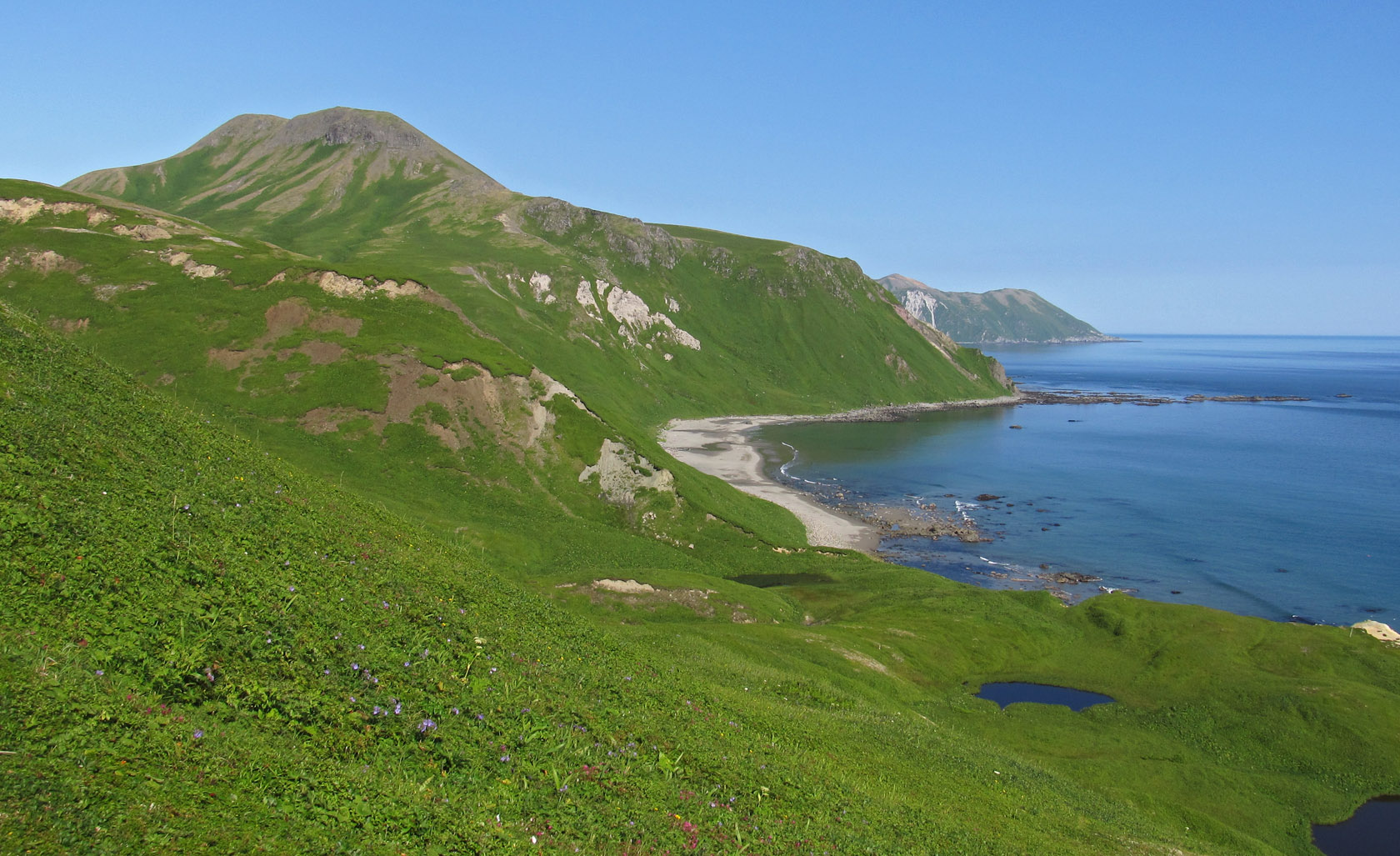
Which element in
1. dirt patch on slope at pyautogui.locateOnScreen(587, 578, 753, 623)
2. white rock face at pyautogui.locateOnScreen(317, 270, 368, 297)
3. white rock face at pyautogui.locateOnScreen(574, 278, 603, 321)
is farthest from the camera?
white rock face at pyautogui.locateOnScreen(574, 278, 603, 321)

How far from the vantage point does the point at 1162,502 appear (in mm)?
120062

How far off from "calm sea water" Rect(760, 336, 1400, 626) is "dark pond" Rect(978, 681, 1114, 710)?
30900 millimetres

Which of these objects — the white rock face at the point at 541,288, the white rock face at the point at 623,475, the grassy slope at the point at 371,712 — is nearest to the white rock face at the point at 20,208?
the white rock face at the point at 623,475

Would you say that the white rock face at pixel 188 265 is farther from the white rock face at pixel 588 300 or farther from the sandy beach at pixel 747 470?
the white rock face at pixel 588 300

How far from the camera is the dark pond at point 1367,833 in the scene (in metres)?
37.1

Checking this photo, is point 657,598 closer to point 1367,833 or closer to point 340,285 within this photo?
point 1367,833

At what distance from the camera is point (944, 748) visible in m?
30.2

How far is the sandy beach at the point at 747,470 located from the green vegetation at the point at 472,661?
21.8m

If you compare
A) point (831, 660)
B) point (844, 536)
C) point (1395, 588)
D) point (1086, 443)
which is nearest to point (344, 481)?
point (831, 660)

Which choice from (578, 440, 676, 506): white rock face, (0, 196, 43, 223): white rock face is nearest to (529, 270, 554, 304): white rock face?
(0, 196, 43, 223): white rock face

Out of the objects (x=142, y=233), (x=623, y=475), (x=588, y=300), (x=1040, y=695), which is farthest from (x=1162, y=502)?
(x=142, y=233)

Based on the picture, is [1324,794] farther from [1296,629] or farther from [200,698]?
[200,698]

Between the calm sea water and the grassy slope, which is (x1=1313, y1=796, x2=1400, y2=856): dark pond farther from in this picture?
the calm sea water

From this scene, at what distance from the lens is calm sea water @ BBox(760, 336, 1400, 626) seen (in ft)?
280
